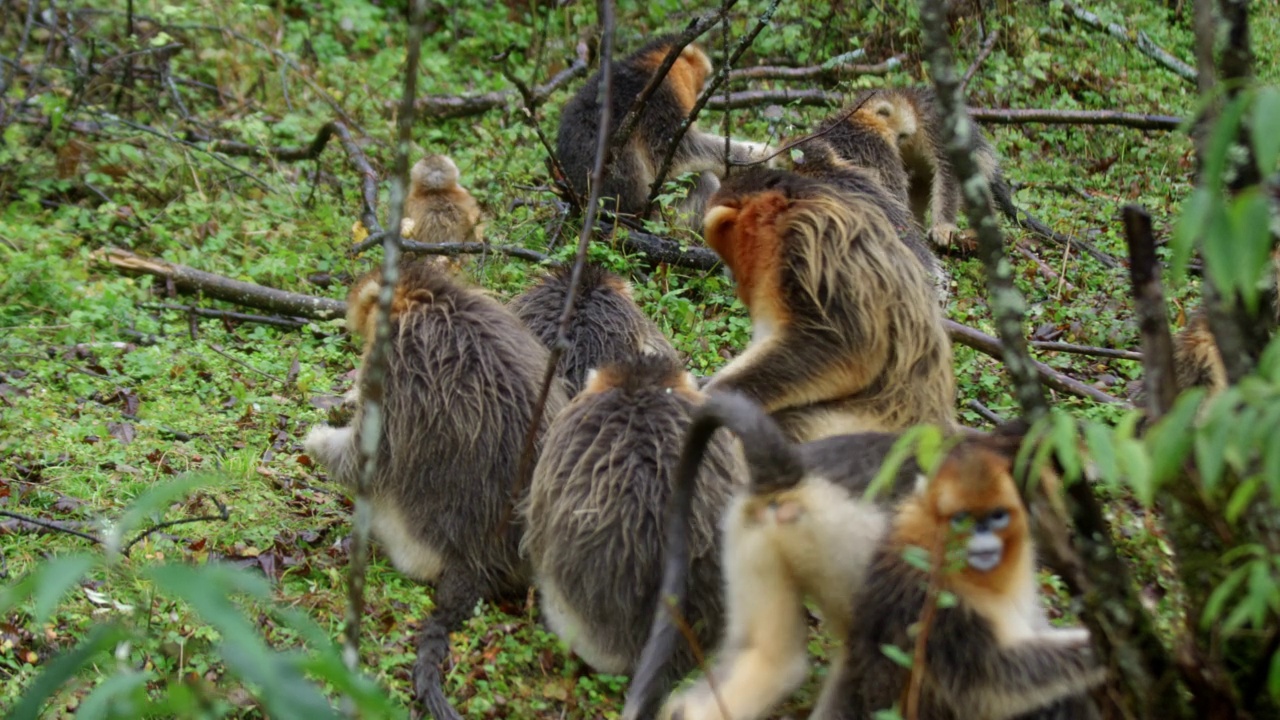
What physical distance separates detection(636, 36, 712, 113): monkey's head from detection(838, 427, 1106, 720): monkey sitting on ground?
18.8 feet

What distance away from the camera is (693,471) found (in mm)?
3717

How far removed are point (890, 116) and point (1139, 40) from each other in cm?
316

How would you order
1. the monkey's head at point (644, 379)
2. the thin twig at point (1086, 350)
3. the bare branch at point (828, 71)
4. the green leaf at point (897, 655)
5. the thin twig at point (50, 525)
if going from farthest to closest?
the bare branch at point (828, 71) < the thin twig at point (1086, 350) < the thin twig at point (50, 525) < the monkey's head at point (644, 379) < the green leaf at point (897, 655)

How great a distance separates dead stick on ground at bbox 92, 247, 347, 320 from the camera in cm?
745

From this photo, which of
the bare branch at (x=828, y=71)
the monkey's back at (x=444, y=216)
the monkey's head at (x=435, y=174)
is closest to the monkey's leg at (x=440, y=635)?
the monkey's back at (x=444, y=216)

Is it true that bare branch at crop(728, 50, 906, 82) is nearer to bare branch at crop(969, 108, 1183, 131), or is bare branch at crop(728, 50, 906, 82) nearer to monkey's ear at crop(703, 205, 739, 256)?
bare branch at crop(969, 108, 1183, 131)

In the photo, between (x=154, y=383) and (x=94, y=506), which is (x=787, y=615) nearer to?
(x=94, y=506)

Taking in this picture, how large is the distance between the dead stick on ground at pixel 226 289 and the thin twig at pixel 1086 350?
13.0ft

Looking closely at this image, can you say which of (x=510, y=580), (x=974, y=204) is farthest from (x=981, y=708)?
(x=510, y=580)

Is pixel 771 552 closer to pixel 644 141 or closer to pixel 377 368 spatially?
pixel 377 368

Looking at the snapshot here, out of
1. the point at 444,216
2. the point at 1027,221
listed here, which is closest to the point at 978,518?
the point at 1027,221

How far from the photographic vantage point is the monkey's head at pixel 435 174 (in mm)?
8562

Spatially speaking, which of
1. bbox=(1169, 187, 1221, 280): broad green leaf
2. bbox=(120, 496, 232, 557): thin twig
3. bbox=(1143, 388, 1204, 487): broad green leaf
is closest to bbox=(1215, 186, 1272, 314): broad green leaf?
bbox=(1169, 187, 1221, 280): broad green leaf

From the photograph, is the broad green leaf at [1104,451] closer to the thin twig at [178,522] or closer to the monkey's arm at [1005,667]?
the monkey's arm at [1005,667]
